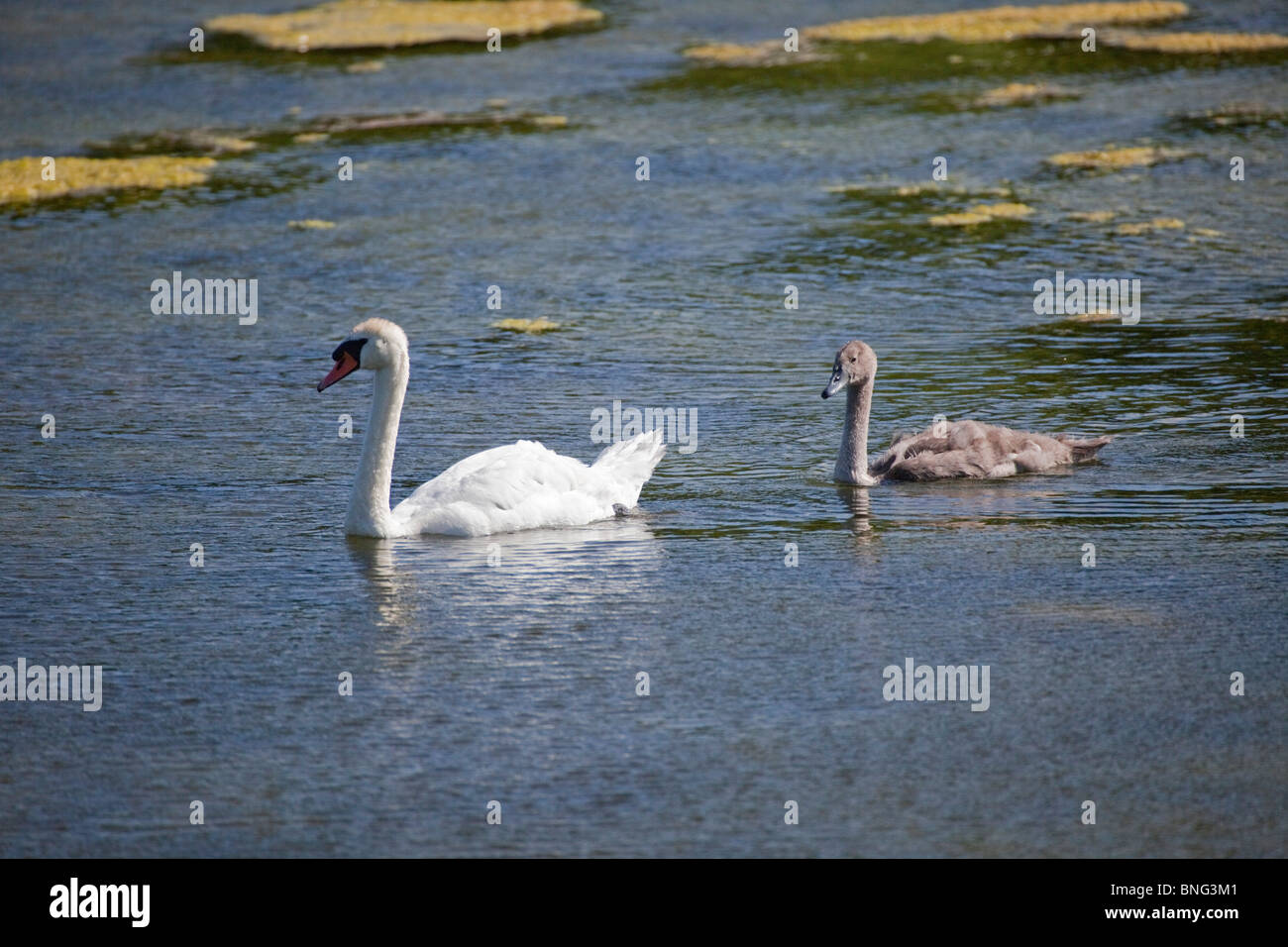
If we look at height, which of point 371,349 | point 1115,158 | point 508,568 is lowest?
point 508,568

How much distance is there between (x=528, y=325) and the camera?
16.0 meters

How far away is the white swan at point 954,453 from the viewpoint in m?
11.5

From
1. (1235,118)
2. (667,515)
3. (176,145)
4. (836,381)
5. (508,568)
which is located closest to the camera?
(508,568)

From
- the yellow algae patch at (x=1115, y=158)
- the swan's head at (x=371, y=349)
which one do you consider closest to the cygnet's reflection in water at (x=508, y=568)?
the swan's head at (x=371, y=349)

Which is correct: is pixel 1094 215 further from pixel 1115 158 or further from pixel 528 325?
pixel 528 325

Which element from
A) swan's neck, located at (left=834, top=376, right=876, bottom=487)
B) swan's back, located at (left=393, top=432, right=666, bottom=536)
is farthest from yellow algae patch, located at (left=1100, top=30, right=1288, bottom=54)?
swan's back, located at (left=393, top=432, right=666, bottom=536)

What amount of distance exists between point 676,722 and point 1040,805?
5.24 ft

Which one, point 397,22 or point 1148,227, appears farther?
point 397,22

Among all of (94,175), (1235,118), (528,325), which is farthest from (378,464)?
(1235,118)

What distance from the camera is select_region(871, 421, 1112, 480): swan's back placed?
11.5 metres

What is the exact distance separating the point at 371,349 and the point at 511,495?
3.95ft

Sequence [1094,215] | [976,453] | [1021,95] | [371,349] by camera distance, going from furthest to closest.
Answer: [1021,95]
[1094,215]
[976,453]
[371,349]

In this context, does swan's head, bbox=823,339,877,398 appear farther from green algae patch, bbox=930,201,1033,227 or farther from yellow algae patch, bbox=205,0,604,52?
yellow algae patch, bbox=205,0,604,52
